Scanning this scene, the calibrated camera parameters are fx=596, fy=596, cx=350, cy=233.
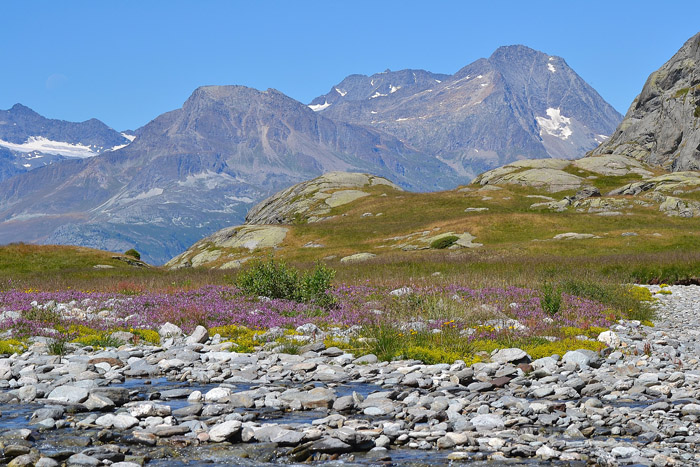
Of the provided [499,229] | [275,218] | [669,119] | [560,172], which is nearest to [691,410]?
[499,229]

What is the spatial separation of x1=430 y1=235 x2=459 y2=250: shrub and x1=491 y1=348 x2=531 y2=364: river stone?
4938 cm

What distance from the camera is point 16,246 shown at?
2376 inches

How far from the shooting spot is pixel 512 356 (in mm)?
14930

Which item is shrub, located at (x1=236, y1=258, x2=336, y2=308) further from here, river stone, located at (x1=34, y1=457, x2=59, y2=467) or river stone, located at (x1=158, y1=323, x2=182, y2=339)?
river stone, located at (x1=34, y1=457, x2=59, y2=467)

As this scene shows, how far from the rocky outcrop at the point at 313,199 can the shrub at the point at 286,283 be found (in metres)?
83.8

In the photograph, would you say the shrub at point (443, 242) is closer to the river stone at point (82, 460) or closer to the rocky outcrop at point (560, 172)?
the rocky outcrop at point (560, 172)

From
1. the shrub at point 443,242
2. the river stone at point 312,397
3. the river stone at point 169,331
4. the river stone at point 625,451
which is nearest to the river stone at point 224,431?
the river stone at point 312,397

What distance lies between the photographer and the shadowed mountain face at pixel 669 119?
122875 mm

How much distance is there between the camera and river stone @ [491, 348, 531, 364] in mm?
14875

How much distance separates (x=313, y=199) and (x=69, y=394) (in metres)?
113

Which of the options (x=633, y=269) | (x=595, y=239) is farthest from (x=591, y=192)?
(x=633, y=269)

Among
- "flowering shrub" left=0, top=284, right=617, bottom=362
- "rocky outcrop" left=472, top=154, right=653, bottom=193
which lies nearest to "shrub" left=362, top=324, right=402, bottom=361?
"flowering shrub" left=0, top=284, right=617, bottom=362

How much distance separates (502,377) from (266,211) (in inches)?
4942

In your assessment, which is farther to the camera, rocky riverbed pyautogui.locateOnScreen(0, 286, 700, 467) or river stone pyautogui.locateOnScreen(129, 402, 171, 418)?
river stone pyautogui.locateOnScreen(129, 402, 171, 418)
